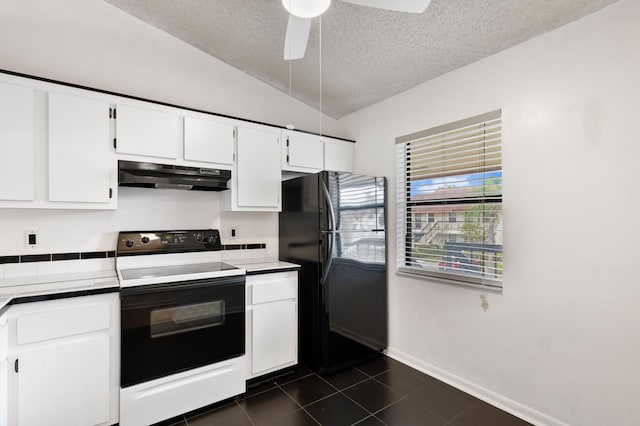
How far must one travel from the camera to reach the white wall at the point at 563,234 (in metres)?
1.72

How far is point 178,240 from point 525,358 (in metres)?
2.75

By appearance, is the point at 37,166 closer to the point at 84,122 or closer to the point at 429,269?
the point at 84,122

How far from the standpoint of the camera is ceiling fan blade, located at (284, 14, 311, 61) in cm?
161

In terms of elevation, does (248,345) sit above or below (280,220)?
below

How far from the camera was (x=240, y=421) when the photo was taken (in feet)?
6.86

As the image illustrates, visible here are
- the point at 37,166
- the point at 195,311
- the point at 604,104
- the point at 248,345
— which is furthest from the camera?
the point at 248,345

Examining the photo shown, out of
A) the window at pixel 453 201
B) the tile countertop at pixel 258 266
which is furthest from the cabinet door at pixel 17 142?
the window at pixel 453 201

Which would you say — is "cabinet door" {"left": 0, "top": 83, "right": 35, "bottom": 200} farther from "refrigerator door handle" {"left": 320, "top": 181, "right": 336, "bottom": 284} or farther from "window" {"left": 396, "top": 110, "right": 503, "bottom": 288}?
"window" {"left": 396, "top": 110, "right": 503, "bottom": 288}

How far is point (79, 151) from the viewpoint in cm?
210

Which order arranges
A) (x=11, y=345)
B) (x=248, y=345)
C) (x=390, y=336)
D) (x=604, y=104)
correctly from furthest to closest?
(x=390, y=336) < (x=248, y=345) < (x=604, y=104) < (x=11, y=345)

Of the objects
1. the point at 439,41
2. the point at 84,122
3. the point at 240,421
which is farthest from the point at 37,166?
the point at 439,41

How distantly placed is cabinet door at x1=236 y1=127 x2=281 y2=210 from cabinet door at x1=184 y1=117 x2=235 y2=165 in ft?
0.33

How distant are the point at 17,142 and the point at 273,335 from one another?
2.18 metres

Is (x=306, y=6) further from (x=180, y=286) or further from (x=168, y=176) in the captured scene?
(x=180, y=286)
